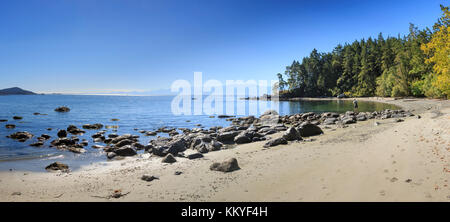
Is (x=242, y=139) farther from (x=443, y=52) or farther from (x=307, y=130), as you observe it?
(x=443, y=52)

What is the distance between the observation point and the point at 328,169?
9.49 meters

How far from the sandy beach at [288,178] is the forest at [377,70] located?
13.8 m

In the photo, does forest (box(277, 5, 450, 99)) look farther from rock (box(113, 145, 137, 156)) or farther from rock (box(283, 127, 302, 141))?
rock (box(113, 145, 137, 156))

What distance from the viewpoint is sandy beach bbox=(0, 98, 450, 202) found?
23.9 ft

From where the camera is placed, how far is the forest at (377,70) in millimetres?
49281

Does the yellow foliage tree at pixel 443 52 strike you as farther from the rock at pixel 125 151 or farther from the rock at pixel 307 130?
the rock at pixel 125 151

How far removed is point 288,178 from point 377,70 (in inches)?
4058

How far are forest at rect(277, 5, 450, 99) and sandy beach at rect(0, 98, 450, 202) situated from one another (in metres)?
13.8

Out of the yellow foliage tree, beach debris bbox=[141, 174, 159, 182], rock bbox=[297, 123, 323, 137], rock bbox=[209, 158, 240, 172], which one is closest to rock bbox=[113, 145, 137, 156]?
beach debris bbox=[141, 174, 159, 182]

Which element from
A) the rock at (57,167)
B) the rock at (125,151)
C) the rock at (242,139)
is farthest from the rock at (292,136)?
the rock at (57,167)
